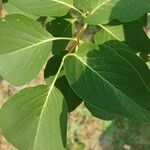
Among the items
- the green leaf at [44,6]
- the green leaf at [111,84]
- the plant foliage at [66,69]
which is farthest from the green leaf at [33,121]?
the green leaf at [44,6]

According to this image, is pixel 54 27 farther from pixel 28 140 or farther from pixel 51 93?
pixel 28 140

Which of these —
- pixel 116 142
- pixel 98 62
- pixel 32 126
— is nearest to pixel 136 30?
pixel 98 62

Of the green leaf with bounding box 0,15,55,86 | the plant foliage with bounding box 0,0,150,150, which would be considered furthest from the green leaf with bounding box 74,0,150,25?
the green leaf with bounding box 0,15,55,86

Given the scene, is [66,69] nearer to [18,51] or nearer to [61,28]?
[18,51]

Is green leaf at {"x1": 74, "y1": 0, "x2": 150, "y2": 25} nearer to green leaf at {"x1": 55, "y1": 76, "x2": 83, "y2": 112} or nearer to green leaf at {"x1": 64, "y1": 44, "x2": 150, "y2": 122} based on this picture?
green leaf at {"x1": 64, "y1": 44, "x2": 150, "y2": 122}

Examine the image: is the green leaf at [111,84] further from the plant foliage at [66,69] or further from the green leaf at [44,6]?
the green leaf at [44,6]

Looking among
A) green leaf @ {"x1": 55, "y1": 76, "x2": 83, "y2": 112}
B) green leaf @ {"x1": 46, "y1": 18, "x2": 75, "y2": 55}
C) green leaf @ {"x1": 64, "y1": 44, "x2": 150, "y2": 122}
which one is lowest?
green leaf @ {"x1": 55, "y1": 76, "x2": 83, "y2": 112}

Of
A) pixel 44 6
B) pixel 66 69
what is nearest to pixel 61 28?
pixel 44 6

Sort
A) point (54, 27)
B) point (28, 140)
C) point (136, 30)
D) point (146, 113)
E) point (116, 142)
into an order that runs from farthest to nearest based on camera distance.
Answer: point (116, 142) → point (54, 27) → point (136, 30) → point (28, 140) → point (146, 113)
